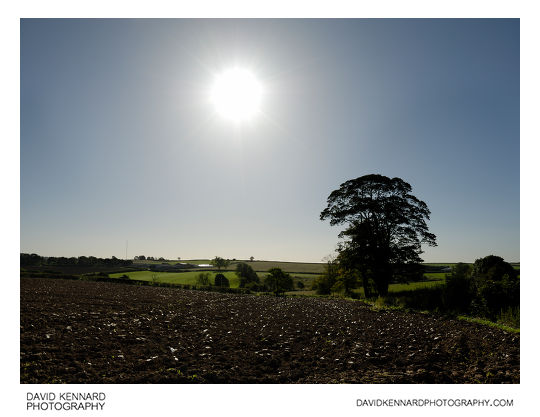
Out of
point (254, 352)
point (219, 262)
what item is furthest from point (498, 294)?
point (219, 262)

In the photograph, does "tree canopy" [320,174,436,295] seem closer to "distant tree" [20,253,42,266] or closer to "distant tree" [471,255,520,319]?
"distant tree" [471,255,520,319]

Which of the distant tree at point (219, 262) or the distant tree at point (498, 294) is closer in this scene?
the distant tree at point (498, 294)

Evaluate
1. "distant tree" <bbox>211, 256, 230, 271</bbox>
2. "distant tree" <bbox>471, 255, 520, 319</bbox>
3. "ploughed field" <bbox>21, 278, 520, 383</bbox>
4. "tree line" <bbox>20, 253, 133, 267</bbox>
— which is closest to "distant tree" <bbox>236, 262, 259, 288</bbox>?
"distant tree" <bbox>211, 256, 230, 271</bbox>

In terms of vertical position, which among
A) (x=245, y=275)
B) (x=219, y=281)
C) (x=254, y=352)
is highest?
(x=254, y=352)

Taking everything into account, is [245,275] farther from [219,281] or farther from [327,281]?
[327,281]

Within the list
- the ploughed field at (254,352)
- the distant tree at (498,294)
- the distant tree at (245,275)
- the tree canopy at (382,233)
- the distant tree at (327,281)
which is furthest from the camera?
the distant tree at (245,275)

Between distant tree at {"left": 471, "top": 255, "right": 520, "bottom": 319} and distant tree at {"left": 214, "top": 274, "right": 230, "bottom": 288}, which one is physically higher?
distant tree at {"left": 471, "top": 255, "right": 520, "bottom": 319}

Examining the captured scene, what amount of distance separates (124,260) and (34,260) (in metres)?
32.3

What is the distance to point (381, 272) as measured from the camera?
2970cm

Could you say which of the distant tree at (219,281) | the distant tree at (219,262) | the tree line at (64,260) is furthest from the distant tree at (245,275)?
the tree line at (64,260)

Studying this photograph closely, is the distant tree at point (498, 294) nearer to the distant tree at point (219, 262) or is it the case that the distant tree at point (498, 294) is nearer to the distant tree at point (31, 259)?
the distant tree at point (31, 259)

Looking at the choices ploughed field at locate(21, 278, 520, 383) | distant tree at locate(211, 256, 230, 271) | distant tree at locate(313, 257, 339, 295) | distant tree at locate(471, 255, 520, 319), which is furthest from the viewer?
distant tree at locate(211, 256, 230, 271)

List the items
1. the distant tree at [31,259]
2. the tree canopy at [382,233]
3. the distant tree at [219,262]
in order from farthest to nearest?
1. the distant tree at [219,262]
2. the distant tree at [31,259]
3. the tree canopy at [382,233]

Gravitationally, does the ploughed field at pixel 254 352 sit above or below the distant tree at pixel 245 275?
above
